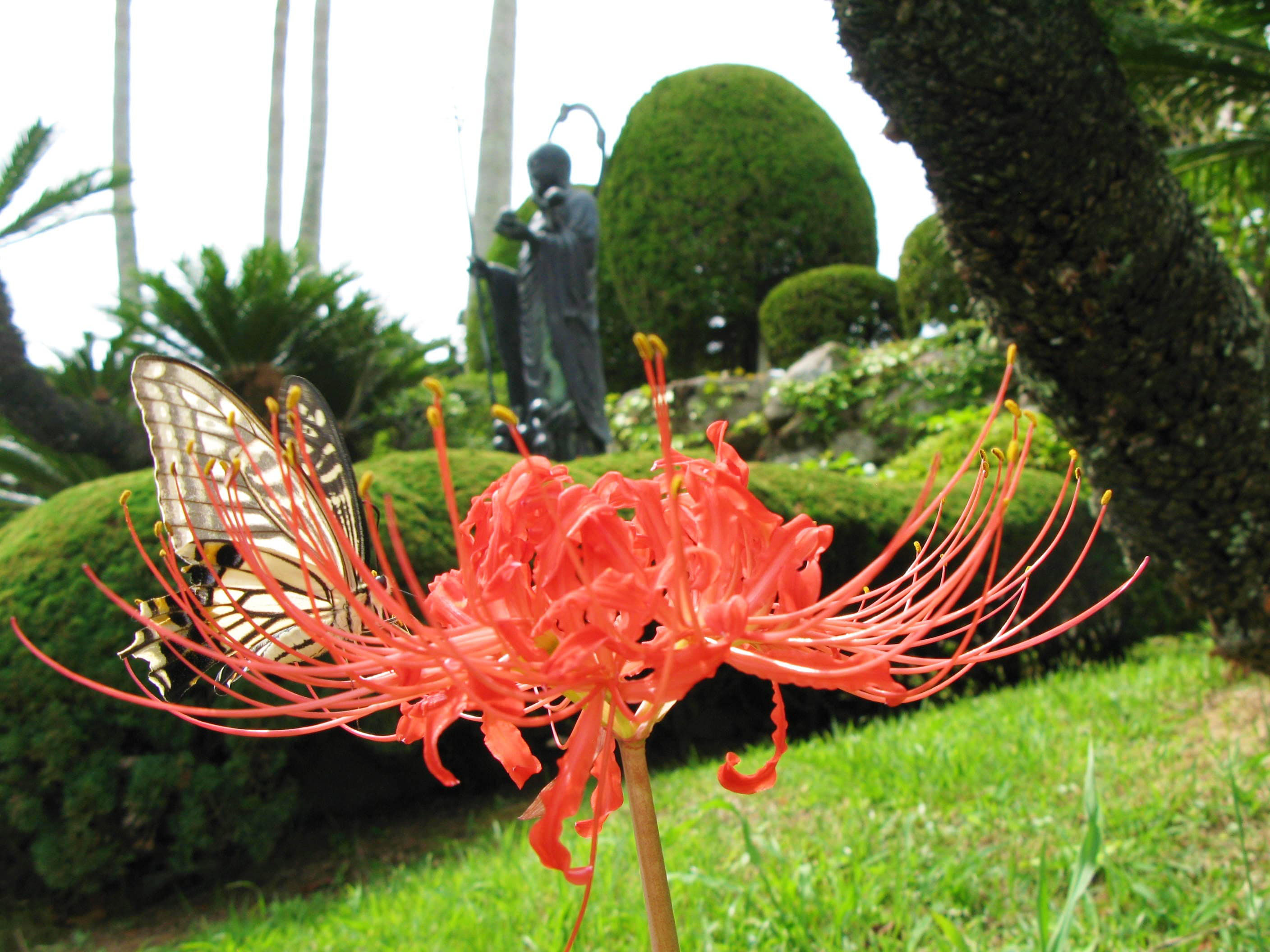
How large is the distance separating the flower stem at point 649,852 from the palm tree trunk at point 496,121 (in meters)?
17.9

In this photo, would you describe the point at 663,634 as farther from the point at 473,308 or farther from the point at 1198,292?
the point at 473,308

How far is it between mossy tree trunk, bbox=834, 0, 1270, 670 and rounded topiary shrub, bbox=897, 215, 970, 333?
8.33 meters

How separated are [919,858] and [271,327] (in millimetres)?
10093

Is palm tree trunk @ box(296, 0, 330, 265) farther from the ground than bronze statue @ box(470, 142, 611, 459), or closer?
farther from the ground

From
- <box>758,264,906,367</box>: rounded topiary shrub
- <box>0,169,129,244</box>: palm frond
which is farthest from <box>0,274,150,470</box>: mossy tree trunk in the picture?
<box>758,264,906,367</box>: rounded topiary shrub

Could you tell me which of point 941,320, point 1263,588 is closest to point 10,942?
point 1263,588

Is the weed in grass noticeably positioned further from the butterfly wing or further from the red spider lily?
the butterfly wing

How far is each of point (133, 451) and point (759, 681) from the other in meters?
7.47

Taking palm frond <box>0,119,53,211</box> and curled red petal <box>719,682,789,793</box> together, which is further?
palm frond <box>0,119,53,211</box>

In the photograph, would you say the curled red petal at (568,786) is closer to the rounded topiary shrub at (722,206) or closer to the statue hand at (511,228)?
the statue hand at (511,228)

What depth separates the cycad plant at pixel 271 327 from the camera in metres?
10.4

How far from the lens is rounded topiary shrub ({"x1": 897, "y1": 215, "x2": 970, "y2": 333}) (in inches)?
435

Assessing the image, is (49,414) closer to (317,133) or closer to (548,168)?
(548,168)

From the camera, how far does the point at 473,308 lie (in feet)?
55.5
